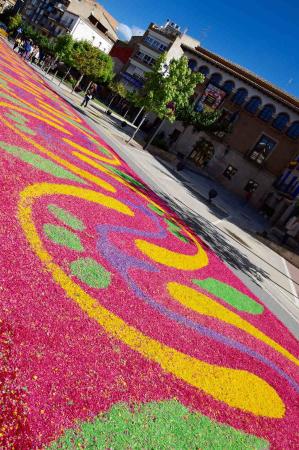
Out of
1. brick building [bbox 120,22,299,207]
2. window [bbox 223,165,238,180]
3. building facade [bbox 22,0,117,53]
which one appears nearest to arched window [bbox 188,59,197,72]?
brick building [bbox 120,22,299,207]

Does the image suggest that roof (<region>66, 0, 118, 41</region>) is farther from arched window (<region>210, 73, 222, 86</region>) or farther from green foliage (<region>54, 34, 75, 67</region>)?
arched window (<region>210, 73, 222, 86</region>)

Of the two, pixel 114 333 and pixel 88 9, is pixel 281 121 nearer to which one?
pixel 114 333

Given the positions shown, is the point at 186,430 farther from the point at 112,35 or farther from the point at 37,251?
the point at 112,35

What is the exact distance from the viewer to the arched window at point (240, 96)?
45.2m

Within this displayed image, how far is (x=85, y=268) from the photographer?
590cm

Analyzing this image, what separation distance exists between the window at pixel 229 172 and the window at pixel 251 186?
89.5 inches

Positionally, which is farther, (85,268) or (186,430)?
(85,268)

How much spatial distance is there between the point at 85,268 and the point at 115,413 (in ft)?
8.53

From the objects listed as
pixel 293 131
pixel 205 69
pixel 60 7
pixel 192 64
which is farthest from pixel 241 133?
pixel 60 7

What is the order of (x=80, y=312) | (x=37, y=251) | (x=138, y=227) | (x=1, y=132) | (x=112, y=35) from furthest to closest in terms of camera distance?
(x=112, y=35), (x=138, y=227), (x=1, y=132), (x=37, y=251), (x=80, y=312)

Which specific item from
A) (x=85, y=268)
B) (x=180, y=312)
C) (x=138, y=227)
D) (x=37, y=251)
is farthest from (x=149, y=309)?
(x=138, y=227)

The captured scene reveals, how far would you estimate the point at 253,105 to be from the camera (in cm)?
4497

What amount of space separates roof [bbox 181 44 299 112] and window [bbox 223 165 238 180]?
9.83m

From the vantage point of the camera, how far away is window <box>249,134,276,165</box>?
4456 cm
